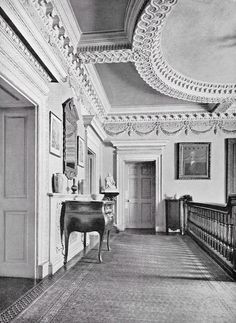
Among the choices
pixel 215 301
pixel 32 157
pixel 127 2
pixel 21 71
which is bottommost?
pixel 215 301

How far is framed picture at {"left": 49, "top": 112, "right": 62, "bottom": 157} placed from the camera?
4.68 meters

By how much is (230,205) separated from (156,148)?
5.54 m

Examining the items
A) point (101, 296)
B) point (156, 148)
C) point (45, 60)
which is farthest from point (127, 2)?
point (156, 148)

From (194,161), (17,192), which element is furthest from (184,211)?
(17,192)

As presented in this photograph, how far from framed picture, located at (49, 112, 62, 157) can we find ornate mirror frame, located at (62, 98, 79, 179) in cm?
24

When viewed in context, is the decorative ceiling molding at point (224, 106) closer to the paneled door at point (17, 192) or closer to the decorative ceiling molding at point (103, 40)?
the decorative ceiling molding at point (103, 40)

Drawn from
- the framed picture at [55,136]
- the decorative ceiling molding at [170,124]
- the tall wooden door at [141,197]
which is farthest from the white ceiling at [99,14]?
the tall wooden door at [141,197]

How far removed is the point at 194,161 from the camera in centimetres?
971

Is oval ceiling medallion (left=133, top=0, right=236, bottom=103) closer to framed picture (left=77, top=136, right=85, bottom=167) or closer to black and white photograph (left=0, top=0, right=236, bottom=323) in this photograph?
black and white photograph (left=0, top=0, right=236, bottom=323)

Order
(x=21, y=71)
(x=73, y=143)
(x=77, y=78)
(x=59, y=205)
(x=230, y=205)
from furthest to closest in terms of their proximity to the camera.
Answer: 1. (x=77, y=78)
2. (x=73, y=143)
3. (x=59, y=205)
4. (x=230, y=205)
5. (x=21, y=71)

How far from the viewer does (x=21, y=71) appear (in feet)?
11.8

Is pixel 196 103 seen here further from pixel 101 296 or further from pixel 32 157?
pixel 101 296

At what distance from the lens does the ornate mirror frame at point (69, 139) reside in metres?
5.37

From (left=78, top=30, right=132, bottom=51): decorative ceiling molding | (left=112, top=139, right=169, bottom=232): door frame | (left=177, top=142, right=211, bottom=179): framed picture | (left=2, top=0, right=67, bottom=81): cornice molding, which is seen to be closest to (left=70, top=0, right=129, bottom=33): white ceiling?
(left=78, top=30, right=132, bottom=51): decorative ceiling molding
